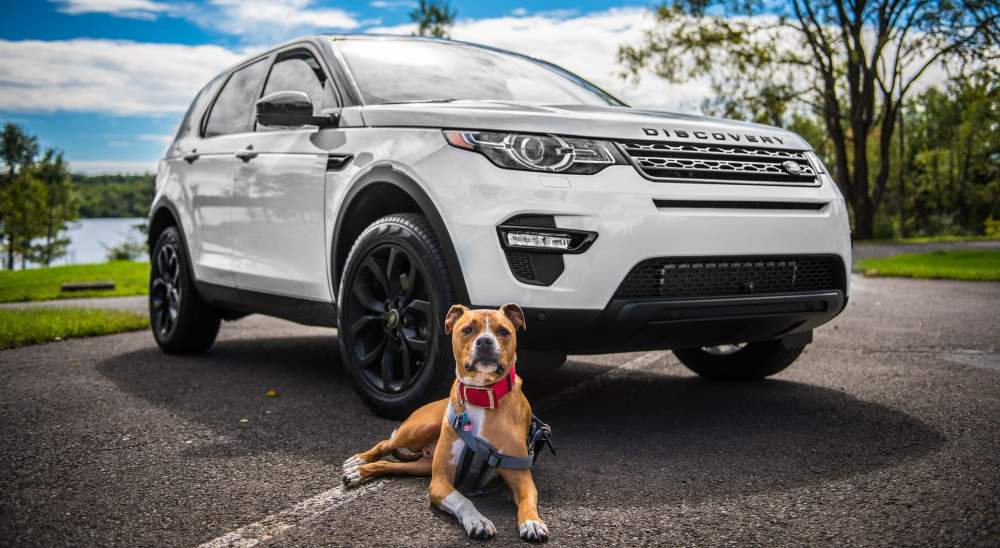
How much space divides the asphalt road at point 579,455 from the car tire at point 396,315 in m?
0.24

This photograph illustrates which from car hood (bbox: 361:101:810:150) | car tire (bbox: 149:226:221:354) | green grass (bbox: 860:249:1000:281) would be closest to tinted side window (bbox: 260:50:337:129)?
car hood (bbox: 361:101:810:150)

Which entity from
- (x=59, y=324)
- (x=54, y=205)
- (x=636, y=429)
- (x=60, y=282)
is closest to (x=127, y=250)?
(x=54, y=205)

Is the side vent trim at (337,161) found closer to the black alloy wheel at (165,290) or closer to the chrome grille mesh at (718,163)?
the chrome grille mesh at (718,163)

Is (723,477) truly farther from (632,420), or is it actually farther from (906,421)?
(906,421)

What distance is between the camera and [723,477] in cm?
319

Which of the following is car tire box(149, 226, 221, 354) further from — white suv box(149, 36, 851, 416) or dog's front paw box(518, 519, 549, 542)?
dog's front paw box(518, 519, 549, 542)

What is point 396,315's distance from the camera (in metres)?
3.94

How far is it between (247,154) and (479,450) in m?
3.12

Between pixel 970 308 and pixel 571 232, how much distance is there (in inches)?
258

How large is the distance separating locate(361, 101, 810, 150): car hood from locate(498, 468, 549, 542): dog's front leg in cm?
146

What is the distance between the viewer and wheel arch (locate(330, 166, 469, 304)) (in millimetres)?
3594

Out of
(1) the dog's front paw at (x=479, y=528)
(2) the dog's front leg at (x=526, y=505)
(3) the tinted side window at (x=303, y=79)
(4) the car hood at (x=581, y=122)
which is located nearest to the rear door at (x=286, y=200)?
Answer: (3) the tinted side window at (x=303, y=79)

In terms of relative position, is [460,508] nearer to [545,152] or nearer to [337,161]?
[545,152]

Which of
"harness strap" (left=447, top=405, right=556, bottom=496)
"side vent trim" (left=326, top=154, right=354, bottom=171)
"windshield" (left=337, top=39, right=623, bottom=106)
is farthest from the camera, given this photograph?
"windshield" (left=337, top=39, right=623, bottom=106)
